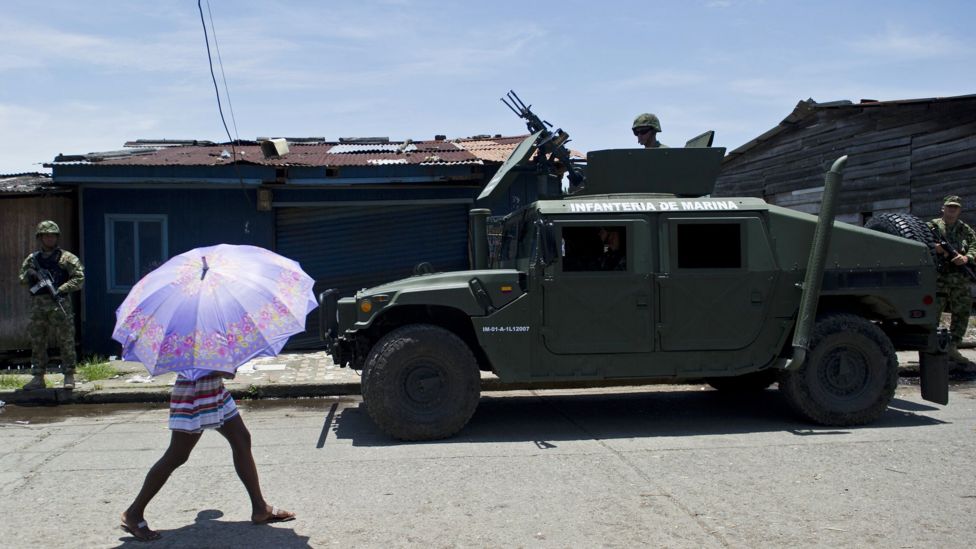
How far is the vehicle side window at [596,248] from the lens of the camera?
22.3 ft

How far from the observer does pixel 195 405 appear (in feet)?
14.4

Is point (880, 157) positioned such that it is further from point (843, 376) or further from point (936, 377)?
point (843, 376)

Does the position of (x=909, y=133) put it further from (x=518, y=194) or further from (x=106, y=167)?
(x=106, y=167)

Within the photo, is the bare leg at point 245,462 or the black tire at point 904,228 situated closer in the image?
the bare leg at point 245,462

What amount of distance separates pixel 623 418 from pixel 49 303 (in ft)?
20.8

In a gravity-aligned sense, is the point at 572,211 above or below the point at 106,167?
below

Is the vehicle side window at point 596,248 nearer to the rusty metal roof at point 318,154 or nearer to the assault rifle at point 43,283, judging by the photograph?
the rusty metal roof at point 318,154

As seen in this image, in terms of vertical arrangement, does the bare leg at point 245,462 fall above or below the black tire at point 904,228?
below

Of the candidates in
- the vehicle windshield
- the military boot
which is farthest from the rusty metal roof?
the vehicle windshield

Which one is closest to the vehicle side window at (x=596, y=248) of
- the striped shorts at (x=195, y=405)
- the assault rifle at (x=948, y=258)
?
the striped shorts at (x=195, y=405)

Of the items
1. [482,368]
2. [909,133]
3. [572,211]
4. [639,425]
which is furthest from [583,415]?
[909,133]

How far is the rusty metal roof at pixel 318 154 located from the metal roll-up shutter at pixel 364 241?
75 centimetres

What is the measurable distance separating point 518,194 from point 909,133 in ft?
23.9

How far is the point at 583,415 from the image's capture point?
25.2 ft
